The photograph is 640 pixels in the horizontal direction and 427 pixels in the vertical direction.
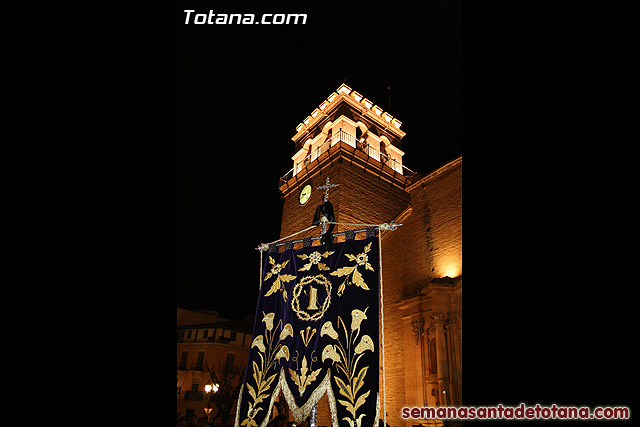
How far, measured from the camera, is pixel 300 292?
6.94 metres

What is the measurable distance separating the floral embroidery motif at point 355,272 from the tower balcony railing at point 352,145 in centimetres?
1157

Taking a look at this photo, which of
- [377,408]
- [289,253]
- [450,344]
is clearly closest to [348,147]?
[450,344]

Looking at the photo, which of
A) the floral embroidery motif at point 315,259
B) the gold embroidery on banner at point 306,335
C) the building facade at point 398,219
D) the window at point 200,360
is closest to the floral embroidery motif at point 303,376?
the gold embroidery on banner at point 306,335

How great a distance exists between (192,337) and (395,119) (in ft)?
77.1

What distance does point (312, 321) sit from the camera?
259 inches

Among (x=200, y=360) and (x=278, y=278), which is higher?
(x=278, y=278)

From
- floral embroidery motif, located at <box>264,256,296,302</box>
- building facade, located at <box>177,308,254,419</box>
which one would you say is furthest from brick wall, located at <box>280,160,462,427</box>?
building facade, located at <box>177,308,254,419</box>

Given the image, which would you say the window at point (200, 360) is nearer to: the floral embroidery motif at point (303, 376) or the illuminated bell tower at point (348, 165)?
the illuminated bell tower at point (348, 165)

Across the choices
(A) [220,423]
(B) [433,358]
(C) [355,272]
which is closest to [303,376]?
(C) [355,272]

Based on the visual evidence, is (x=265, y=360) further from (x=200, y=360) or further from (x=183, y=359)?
(x=183, y=359)

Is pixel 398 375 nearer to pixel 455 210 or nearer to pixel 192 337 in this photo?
pixel 455 210

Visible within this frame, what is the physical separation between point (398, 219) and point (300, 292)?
12383mm

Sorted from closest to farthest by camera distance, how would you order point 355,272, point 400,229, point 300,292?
point 355,272
point 300,292
point 400,229

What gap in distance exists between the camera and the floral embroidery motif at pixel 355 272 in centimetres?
653
